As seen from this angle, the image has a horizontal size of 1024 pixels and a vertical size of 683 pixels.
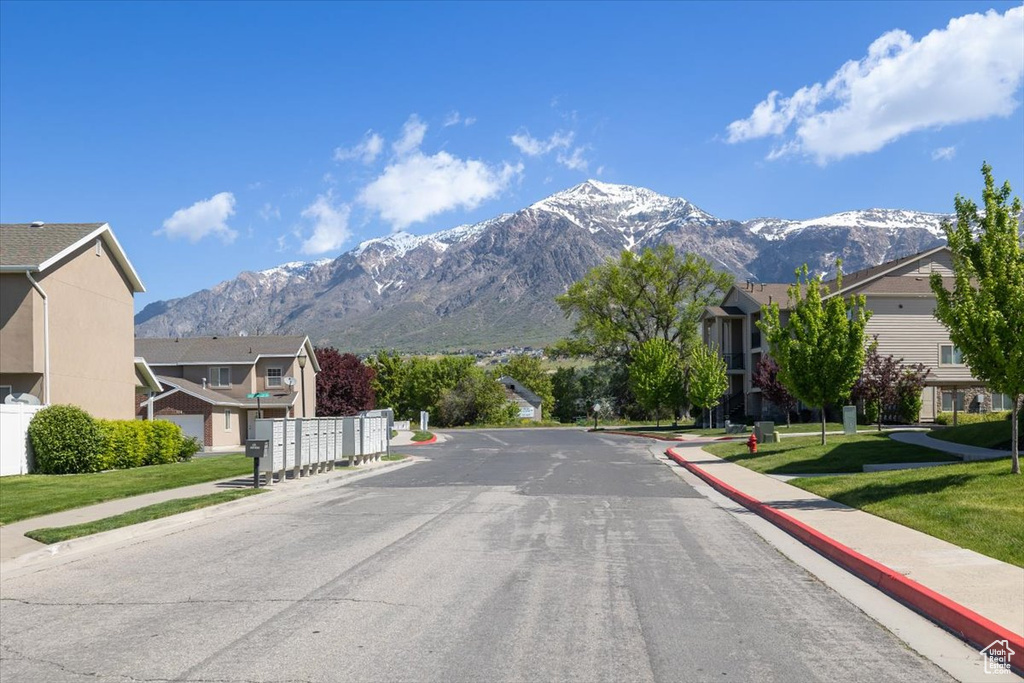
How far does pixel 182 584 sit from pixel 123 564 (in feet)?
6.43

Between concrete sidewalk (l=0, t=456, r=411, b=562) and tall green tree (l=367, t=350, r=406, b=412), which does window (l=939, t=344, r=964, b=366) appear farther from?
tall green tree (l=367, t=350, r=406, b=412)

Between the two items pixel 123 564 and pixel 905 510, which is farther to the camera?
pixel 905 510

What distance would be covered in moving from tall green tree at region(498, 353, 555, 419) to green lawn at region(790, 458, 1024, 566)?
9121 centimetres

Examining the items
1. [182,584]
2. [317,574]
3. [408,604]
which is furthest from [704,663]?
[182,584]

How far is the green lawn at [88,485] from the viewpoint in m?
16.7

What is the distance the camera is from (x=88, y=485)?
837 inches

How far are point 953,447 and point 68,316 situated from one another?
2623 centimetres

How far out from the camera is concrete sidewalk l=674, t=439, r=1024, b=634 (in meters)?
8.27

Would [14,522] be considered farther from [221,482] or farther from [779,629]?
[779,629]

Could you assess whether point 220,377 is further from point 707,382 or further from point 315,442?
point 315,442

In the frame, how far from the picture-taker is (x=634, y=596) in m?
9.10

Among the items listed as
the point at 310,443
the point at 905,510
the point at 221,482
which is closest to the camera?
the point at 905,510

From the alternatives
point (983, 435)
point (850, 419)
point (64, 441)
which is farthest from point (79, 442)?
point (850, 419)
